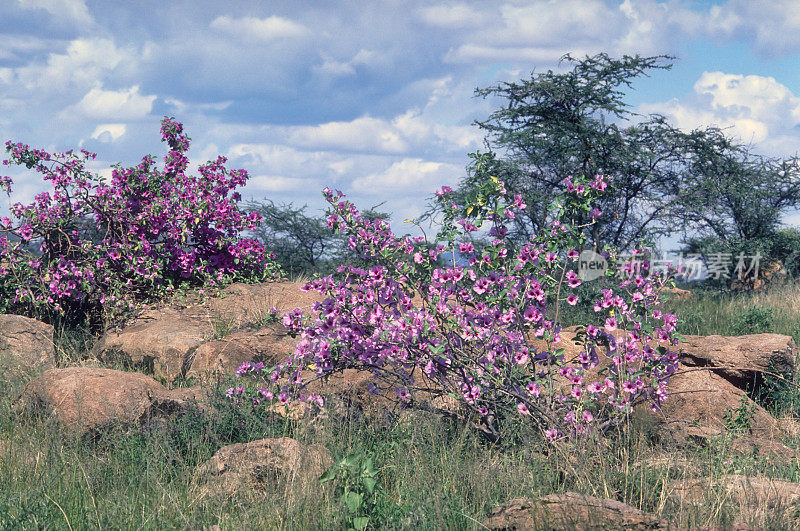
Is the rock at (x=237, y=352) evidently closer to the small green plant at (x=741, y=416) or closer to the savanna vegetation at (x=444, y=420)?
the savanna vegetation at (x=444, y=420)

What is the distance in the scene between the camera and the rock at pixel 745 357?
22.9ft

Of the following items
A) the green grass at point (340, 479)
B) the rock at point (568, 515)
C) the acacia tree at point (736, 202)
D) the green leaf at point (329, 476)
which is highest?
the acacia tree at point (736, 202)

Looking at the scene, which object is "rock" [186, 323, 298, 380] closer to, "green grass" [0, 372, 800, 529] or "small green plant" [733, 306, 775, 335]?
"green grass" [0, 372, 800, 529]

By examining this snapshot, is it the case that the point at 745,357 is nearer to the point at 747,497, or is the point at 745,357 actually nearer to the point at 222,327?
the point at 747,497

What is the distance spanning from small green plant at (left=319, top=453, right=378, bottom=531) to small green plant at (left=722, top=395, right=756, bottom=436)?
3.83 metres

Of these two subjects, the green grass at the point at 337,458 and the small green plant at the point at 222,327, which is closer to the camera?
the green grass at the point at 337,458

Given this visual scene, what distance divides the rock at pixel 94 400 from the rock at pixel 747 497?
3620 millimetres

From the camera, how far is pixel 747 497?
3.70m

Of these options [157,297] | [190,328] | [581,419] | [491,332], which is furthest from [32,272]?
[581,419]

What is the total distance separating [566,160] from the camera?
1302 centimetres

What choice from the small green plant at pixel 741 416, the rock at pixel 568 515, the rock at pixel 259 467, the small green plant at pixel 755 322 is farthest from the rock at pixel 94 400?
the small green plant at pixel 755 322

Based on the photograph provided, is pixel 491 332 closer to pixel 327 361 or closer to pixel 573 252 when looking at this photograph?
pixel 573 252

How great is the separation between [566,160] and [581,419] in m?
8.97

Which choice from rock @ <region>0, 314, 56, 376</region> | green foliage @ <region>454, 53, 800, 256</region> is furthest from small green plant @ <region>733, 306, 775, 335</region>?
rock @ <region>0, 314, 56, 376</region>
